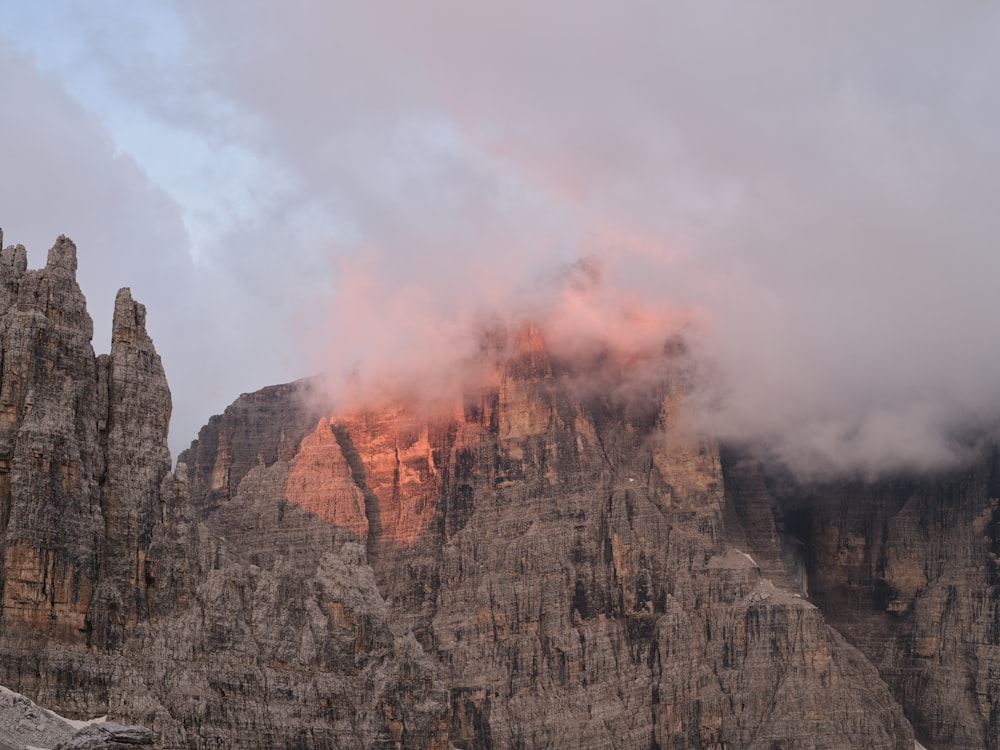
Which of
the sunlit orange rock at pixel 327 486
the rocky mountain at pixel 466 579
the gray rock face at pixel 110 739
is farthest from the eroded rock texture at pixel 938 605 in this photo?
the gray rock face at pixel 110 739

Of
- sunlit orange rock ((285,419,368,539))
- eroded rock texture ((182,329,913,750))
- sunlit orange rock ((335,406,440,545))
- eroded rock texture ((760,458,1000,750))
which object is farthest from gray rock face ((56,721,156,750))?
eroded rock texture ((760,458,1000,750))

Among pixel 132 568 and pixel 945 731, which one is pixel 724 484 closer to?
pixel 945 731

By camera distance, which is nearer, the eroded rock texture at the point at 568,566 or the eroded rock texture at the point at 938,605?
the eroded rock texture at the point at 568,566

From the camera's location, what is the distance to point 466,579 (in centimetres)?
18575

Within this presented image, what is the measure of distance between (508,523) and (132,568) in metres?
51.6

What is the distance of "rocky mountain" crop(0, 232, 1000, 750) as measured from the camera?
138 m

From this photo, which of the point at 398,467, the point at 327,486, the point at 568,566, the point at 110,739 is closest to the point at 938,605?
the point at 568,566

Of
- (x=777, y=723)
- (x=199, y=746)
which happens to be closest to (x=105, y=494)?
(x=199, y=746)

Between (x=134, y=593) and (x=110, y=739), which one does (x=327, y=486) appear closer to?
(x=134, y=593)

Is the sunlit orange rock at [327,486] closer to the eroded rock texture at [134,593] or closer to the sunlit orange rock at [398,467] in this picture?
the sunlit orange rock at [398,467]

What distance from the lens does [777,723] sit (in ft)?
575

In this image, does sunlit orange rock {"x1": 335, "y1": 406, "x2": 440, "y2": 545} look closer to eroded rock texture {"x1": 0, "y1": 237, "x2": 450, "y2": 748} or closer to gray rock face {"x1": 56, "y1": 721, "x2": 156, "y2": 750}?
eroded rock texture {"x1": 0, "y1": 237, "x2": 450, "y2": 748}

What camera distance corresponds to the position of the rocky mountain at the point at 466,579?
454 ft

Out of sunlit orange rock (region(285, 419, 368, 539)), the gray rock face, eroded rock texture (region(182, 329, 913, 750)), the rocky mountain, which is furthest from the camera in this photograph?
sunlit orange rock (region(285, 419, 368, 539))
